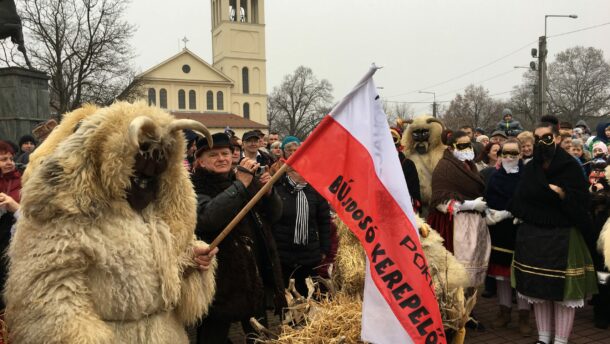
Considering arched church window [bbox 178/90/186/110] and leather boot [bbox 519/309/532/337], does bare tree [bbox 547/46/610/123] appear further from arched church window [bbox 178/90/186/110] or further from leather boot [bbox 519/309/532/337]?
leather boot [bbox 519/309/532/337]

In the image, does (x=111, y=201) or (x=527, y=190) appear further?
(x=527, y=190)

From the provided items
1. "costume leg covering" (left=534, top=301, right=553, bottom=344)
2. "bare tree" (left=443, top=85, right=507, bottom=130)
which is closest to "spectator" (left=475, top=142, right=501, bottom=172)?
"costume leg covering" (left=534, top=301, right=553, bottom=344)

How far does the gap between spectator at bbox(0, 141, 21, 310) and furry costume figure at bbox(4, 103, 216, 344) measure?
0.79 m

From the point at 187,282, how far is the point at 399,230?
3.98 feet

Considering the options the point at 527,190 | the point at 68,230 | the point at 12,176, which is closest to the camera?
the point at 68,230

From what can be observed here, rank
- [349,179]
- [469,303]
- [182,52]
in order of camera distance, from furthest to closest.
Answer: [182,52] → [469,303] → [349,179]

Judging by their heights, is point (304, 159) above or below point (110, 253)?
above

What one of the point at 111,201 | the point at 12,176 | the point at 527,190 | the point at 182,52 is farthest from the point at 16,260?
the point at 182,52

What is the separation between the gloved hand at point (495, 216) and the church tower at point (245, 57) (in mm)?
55018

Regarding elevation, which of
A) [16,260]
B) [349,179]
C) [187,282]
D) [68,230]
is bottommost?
[187,282]

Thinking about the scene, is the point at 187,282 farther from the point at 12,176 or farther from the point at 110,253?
the point at 12,176

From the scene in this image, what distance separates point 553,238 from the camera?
4.41 metres

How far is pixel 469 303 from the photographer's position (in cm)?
299

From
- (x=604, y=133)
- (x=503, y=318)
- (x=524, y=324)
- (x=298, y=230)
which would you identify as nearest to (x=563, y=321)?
(x=524, y=324)
